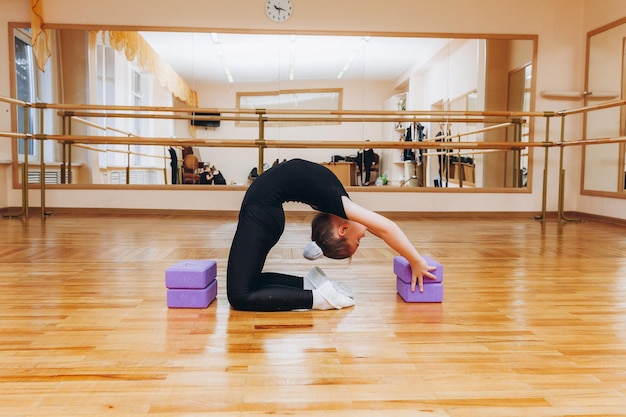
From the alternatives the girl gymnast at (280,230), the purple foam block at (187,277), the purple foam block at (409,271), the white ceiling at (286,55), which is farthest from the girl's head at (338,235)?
the white ceiling at (286,55)

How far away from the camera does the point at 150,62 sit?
4887mm

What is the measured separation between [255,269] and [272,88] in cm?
365

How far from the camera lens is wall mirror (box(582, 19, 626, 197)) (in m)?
4.31

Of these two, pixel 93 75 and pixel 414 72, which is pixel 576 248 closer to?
pixel 414 72

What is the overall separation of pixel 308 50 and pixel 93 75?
205 centimetres

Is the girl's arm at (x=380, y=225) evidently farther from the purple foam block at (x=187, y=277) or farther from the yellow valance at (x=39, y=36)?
the yellow valance at (x=39, y=36)

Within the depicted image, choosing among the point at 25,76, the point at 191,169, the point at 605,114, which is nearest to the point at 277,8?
the point at 191,169

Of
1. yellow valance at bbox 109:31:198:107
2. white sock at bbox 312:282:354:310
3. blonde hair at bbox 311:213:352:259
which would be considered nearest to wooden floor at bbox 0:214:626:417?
white sock at bbox 312:282:354:310

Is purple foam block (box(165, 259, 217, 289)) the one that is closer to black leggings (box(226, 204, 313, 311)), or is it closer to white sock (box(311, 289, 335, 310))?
black leggings (box(226, 204, 313, 311))

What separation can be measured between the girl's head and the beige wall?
10.5 feet

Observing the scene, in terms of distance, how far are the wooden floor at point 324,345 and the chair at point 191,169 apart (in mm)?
2413

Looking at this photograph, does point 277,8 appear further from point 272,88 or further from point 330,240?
point 330,240

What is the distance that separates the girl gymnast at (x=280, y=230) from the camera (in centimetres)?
159

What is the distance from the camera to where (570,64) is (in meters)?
4.84
